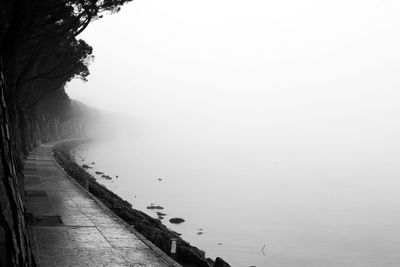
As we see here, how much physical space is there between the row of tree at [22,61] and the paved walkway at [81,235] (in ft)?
4.05

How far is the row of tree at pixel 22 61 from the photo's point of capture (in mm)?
2289

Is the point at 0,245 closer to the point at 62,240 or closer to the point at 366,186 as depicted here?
the point at 62,240

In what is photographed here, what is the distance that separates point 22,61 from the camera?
2400cm

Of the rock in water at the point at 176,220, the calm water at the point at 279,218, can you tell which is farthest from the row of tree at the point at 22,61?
the calm water at the point at 279,218

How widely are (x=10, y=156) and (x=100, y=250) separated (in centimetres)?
782

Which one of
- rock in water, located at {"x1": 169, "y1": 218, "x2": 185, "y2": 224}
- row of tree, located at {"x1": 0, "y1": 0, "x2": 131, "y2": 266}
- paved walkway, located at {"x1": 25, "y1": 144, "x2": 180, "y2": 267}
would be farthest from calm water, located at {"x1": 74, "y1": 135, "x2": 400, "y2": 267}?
row of tree, located at {"x1": 0, "y1": 0, "x2": 131, "y2": 266}

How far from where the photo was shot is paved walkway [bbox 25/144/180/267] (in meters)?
9.12

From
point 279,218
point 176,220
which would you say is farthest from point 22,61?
point 279,218

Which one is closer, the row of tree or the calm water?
the row of tree

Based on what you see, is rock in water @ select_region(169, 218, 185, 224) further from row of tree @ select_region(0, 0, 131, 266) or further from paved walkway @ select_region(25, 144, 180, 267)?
paved walkway @ select_region(25, 144, 180, 267)

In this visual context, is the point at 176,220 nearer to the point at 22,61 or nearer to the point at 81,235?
the point at 22,61

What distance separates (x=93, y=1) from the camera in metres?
19.3

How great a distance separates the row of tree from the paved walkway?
1.23 m

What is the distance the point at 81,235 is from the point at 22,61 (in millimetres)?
15860
